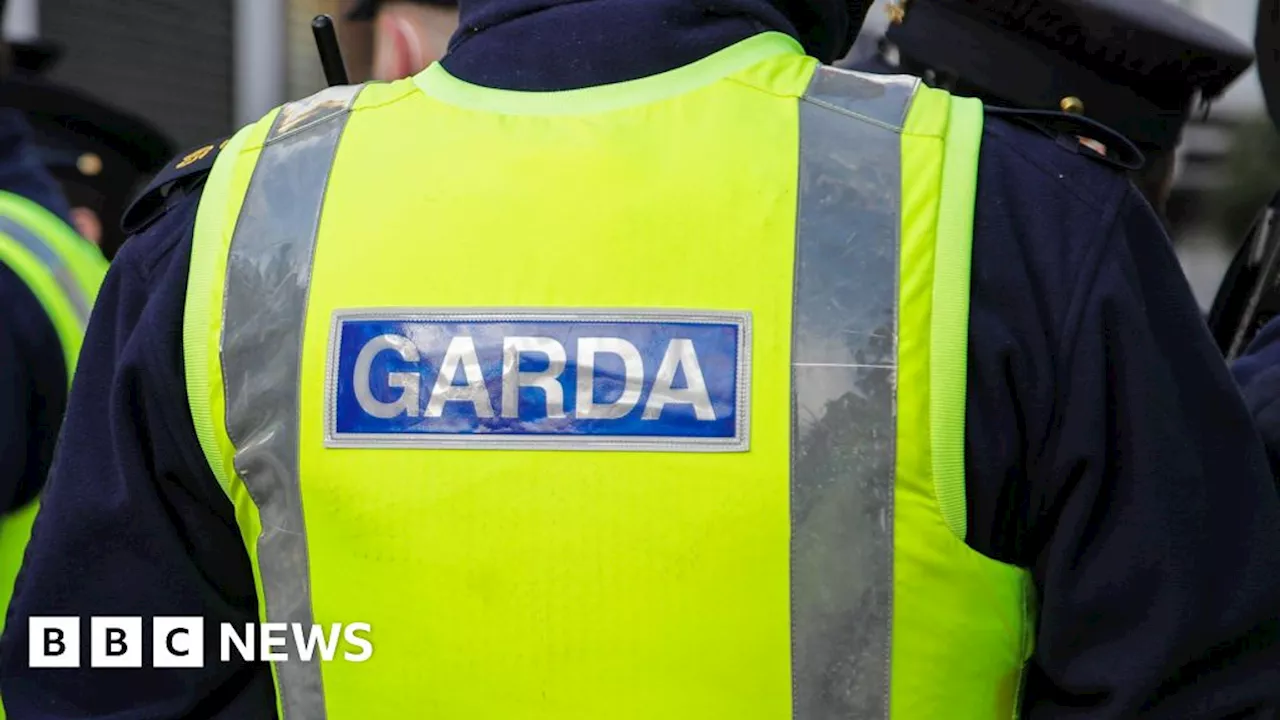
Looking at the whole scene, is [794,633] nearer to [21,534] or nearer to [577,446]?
[577,446]

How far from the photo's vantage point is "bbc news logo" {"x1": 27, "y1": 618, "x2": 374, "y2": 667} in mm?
1276

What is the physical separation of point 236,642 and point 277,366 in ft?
0.87

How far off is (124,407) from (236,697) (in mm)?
282

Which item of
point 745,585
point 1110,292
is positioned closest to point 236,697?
point 745,585

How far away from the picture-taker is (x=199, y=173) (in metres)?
1.38

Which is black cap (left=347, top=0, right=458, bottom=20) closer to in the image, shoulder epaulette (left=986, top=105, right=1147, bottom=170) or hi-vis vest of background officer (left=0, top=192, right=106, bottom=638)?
hi-vis vest of background officer (left=0, top=192, right=106, bottom=638)

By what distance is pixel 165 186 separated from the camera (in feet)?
4.59

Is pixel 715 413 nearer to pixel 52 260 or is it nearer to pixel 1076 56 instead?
pixel 52 260

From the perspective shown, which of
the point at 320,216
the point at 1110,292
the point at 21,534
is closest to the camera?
the point at 1110,292

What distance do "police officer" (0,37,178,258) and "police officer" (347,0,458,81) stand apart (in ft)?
2.56

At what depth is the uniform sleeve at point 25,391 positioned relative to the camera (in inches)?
79.9

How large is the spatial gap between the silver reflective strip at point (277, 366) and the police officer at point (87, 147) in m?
2.47

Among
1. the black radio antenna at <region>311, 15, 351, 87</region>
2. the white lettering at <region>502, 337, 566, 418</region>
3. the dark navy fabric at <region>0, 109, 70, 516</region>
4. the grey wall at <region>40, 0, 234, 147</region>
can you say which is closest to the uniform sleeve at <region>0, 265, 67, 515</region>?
the dark navy fabric at <region>0, 109, 70, 516</region>

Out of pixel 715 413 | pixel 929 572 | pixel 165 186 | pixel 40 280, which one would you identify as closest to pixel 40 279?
pixel 40 280
